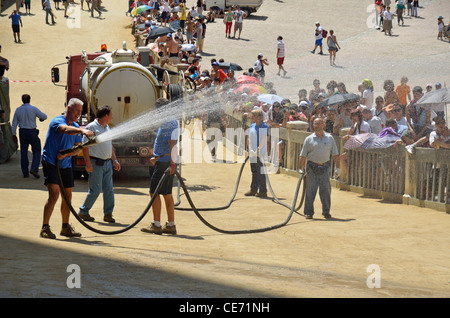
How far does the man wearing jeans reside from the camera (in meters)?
12.8

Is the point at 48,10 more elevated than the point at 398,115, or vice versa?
the point at 48,10

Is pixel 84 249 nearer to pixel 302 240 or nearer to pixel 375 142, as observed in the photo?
pixel 302 240

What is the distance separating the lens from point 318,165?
42.0 feet

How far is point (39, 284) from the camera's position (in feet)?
23.1

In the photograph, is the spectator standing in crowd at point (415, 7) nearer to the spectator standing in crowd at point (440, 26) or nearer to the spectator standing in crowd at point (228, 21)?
the spectator standing in crowd at point (440, 26)

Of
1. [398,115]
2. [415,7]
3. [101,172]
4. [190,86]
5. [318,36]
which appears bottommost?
[101,172]

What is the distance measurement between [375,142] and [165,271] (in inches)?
300

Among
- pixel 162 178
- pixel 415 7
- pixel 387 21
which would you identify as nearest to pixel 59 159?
pixel 162 178

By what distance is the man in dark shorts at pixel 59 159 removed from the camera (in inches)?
379

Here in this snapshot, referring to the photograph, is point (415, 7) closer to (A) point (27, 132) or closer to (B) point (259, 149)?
(B) point (259, 149)

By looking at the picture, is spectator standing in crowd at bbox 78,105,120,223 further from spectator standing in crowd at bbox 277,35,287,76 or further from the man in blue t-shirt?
the man in blue t-shirt

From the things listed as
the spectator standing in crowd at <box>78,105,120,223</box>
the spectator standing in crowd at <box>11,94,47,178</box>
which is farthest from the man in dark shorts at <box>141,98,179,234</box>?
the spectator standing in crowd at <box>11,94,47,178</box>

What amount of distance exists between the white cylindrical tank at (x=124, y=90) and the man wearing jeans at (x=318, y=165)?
4.67 metres

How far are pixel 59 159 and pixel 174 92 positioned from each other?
6.66 meters
